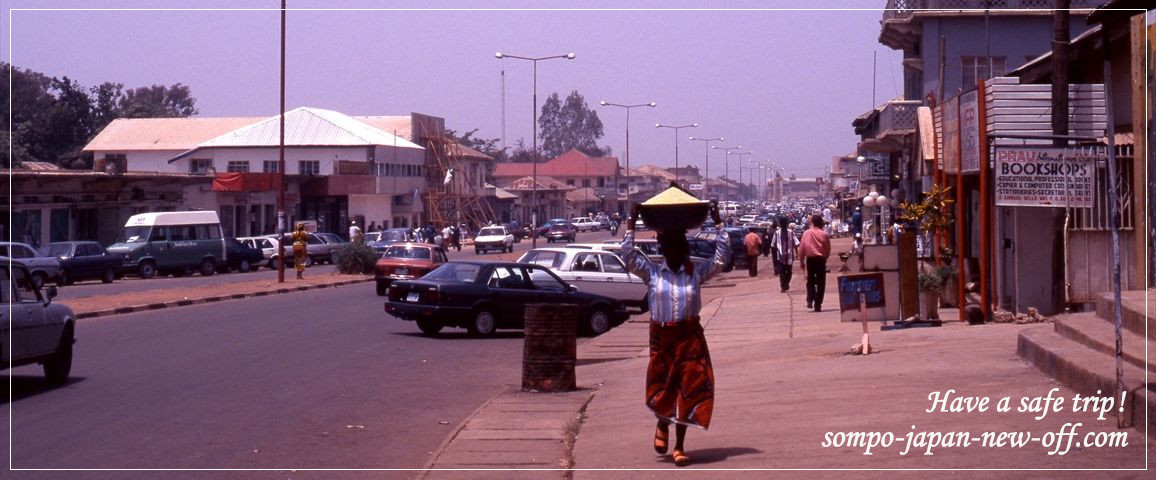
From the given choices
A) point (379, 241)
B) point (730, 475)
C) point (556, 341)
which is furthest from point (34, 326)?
point (379, 241)

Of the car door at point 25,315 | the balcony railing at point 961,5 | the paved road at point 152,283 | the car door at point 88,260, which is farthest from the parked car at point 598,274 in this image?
the car door at point 88,260

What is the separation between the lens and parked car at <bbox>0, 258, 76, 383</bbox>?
1306 cm

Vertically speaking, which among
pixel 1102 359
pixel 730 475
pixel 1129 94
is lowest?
pixel 730 475

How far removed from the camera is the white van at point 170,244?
45031 mm

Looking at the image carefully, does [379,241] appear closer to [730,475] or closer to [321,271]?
[321,271]

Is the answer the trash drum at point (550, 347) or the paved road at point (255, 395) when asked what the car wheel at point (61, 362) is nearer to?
the paved road at point (255, 395)

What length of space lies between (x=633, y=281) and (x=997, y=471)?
19.6 meters

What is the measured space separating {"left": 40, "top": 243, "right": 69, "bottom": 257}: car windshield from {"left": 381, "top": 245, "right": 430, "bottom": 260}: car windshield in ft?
39.5

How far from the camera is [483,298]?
21.4 m

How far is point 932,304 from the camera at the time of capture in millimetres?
17328

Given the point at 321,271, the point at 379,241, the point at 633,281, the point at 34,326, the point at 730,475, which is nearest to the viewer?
the point at 730,475

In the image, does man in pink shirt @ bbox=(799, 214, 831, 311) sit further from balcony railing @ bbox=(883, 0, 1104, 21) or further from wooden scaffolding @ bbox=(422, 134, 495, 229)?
wooden scaffolding @ bbox=(422, 134, 495, 229)

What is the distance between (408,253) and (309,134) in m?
48.4

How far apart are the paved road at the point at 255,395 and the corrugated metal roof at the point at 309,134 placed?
57375 millimetres
